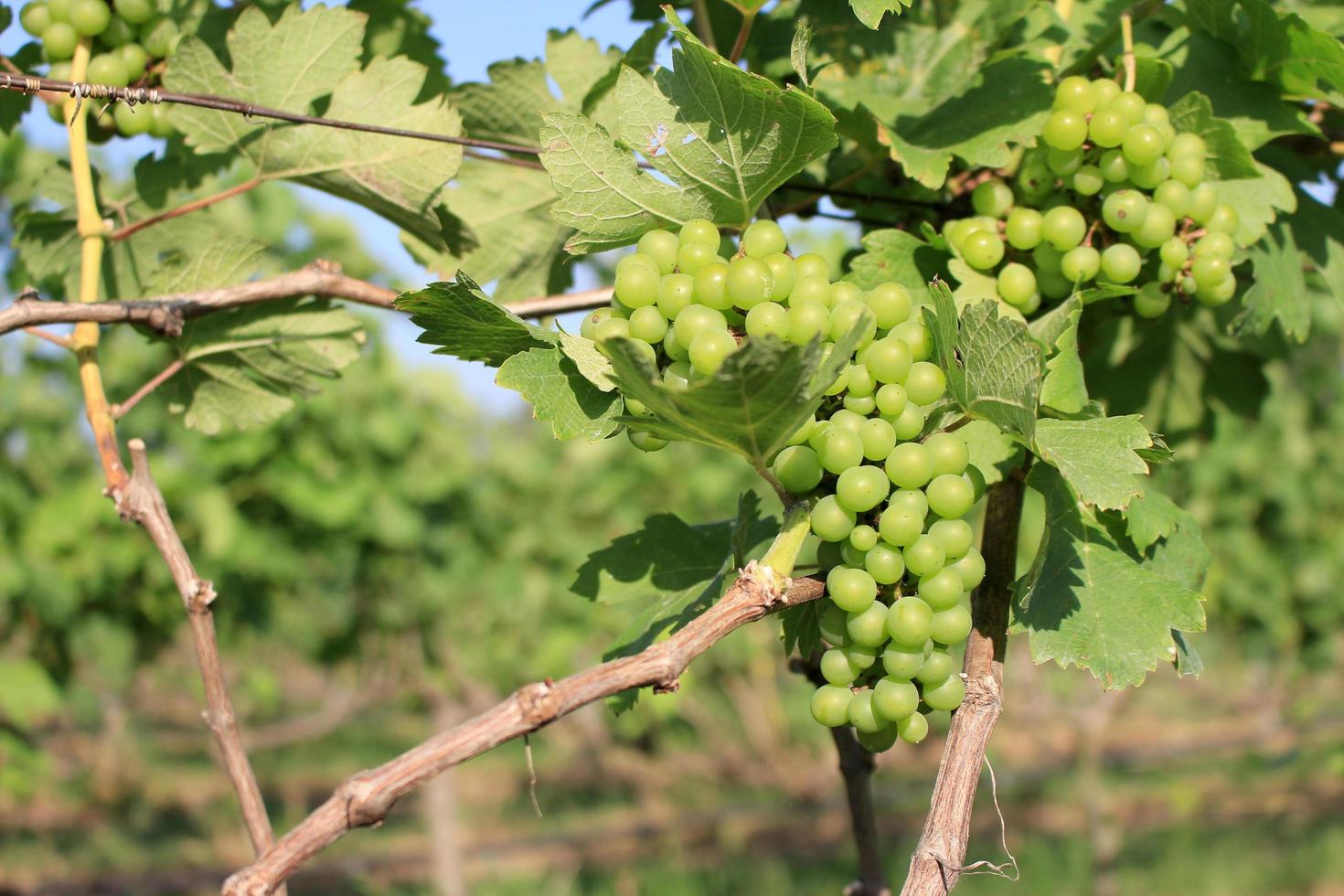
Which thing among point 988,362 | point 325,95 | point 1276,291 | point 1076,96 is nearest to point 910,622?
point 988,362

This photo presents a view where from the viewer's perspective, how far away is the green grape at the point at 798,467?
1.03 meters

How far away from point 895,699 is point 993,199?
0.69 meters

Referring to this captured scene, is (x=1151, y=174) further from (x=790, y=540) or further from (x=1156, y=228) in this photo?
(x=790, y=540)

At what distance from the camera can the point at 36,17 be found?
5.07 ft

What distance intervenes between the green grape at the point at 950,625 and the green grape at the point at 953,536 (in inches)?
2.2

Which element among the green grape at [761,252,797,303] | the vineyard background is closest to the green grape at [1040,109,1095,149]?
the green grape at [761,252,797,303]

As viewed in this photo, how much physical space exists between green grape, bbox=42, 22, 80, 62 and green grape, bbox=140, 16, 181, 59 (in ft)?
0.30

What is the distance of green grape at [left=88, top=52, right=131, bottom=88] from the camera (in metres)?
1.54

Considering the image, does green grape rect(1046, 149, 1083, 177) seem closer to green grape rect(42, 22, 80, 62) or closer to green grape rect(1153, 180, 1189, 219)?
green grape rect(1153, 180, 1189, 219)

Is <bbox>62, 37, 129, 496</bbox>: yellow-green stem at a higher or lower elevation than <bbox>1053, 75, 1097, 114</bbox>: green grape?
higher

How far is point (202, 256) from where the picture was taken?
1560 millimetres

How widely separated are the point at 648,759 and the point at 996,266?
38.0 ft

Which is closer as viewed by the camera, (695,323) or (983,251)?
(695,323)

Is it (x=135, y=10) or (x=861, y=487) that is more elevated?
(x=135, y=10)
